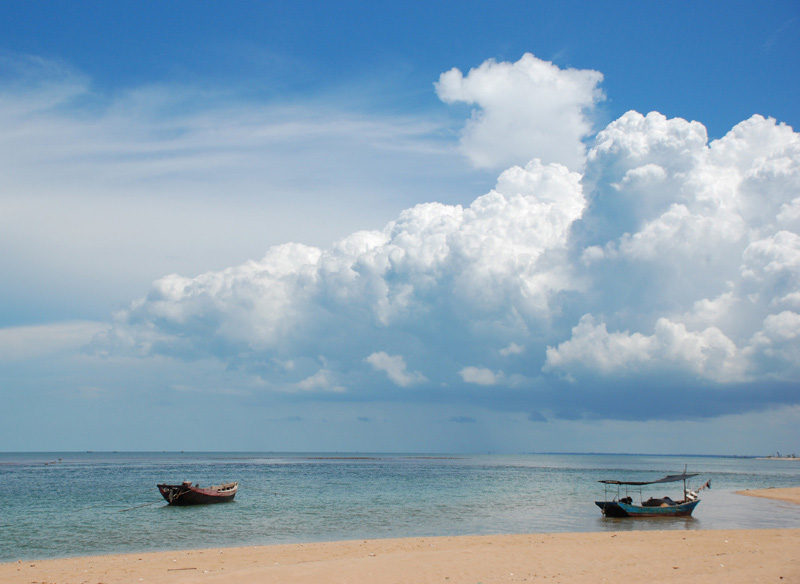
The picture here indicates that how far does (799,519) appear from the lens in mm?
41188

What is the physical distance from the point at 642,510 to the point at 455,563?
25.2 metres

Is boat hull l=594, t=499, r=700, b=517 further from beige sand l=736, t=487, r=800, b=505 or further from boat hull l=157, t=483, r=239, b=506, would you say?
boat hull l=157, t=483, r=239, b=506

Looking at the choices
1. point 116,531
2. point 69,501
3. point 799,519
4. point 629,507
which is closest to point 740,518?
point 799,519

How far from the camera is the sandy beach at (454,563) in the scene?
1980 centimetres

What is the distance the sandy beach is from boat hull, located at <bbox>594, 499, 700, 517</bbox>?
37.5 feet

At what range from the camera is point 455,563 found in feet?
73.4

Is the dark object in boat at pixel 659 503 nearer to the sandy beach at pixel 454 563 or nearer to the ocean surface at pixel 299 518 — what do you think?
the ocean surface at pixel 299 518

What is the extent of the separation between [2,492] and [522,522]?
5696 cm

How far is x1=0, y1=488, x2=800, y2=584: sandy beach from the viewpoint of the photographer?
19.8 metres

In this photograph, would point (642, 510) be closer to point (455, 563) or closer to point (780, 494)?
point (455, 563)

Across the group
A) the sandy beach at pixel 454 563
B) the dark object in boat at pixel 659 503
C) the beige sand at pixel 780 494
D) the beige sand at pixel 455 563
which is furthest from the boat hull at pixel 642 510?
the beige sand at pixel 780 494

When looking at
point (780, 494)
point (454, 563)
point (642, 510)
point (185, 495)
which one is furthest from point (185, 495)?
point (780, 494)

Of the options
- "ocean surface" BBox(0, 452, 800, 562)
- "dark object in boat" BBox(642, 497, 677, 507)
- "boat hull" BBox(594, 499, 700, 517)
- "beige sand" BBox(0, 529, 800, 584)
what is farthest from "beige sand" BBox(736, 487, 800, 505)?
"beige sand" BBox(0, 529, 800, 584)

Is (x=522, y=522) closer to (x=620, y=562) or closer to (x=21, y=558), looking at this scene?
(x=620, y=562)
